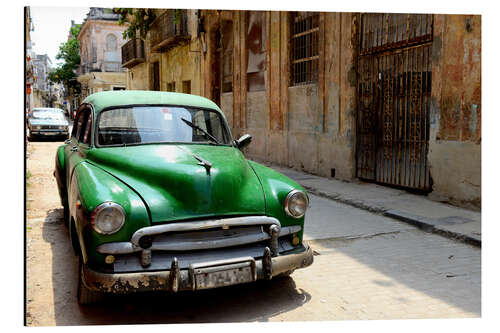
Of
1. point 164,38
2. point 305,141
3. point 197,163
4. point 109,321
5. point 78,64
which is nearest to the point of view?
point 109,321

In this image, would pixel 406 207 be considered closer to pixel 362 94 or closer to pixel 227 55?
pixel 362 94

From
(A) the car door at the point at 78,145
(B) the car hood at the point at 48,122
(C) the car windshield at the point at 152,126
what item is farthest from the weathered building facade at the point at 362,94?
(B) the car hood at the point at 48,122

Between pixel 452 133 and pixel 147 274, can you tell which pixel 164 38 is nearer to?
pixel 452 133

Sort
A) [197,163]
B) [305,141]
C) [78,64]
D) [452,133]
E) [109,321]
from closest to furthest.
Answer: [109,321]
[197,163]
[452,133]
[305,141]
[78,64]

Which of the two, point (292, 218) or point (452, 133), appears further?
point (452, 133)

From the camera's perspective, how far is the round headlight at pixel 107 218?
321 centimetres

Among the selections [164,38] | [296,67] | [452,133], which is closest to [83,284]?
[452,133]

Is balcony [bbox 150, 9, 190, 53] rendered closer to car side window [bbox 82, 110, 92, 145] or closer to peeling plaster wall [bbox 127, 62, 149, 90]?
peeling plaster wall [bbox 127, 62, 149, 90]

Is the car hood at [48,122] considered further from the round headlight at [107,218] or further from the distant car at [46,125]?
the round headlight at [107,218]

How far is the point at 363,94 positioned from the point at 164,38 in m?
13.7

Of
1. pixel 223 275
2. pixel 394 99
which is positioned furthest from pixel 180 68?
pixel 223 275

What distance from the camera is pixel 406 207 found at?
7176mm

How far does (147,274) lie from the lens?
3.18 metres

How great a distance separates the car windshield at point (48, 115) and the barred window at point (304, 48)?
12.5m
